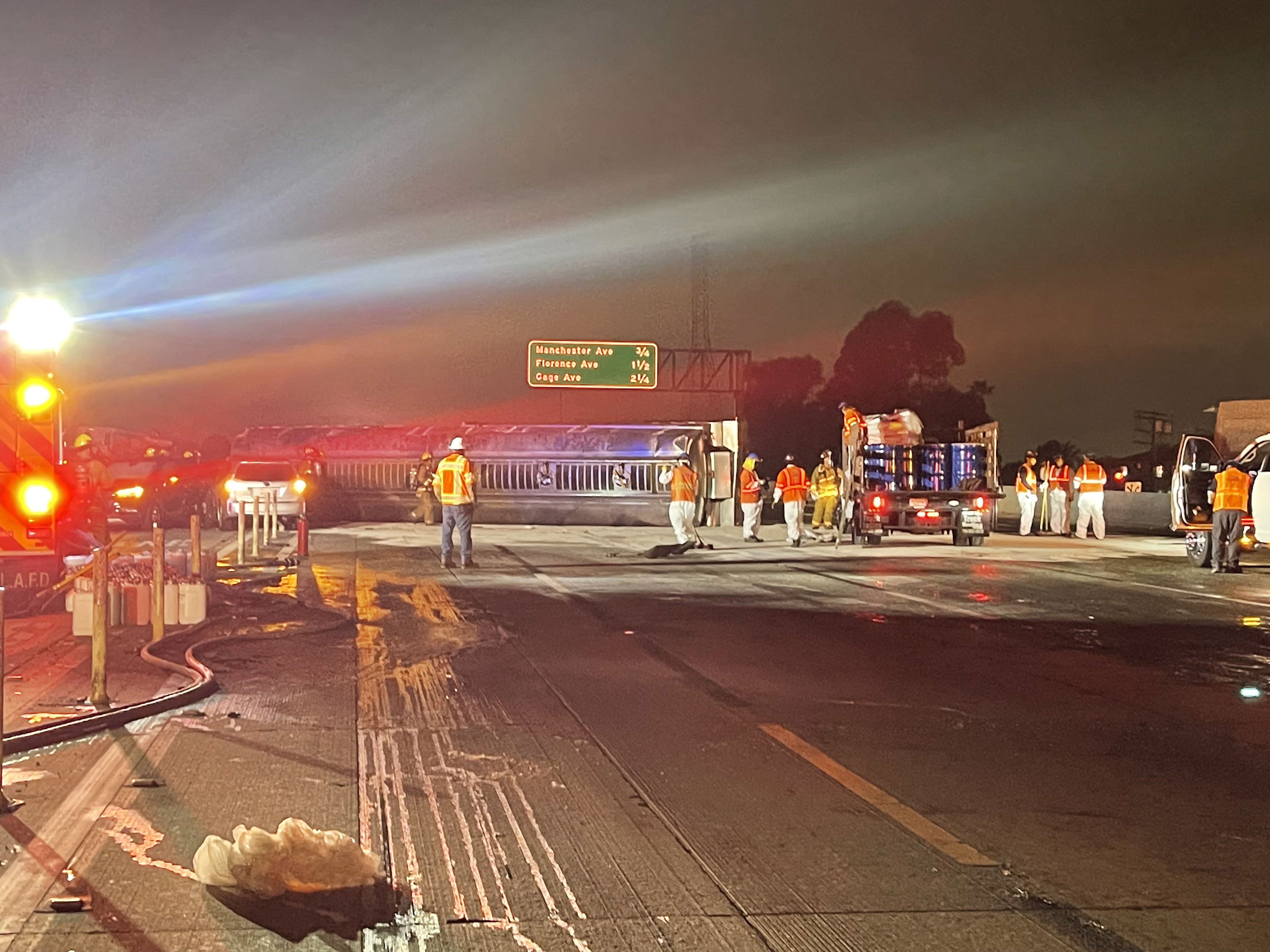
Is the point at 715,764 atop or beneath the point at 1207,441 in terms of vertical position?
beneath

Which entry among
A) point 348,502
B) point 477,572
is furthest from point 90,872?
point 348,502

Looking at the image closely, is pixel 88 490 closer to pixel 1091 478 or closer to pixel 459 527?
pixel 459 527

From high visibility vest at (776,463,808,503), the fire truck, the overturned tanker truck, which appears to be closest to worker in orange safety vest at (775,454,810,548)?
high visibility vest at (776,463,808,503)

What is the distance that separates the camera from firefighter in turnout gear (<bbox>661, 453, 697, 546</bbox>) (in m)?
22.6

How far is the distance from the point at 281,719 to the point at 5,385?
456 centimetres

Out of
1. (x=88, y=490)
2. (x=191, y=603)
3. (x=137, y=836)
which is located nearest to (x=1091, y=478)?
(x=88, y=490)

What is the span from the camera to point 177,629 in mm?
11820

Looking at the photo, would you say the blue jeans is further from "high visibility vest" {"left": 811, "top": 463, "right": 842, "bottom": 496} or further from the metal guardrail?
the metal guardrail

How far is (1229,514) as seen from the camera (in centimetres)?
1912

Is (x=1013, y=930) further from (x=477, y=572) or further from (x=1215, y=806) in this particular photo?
(x=477, y=572)

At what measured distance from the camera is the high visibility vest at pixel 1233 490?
18.8 metres

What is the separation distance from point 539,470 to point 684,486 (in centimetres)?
1300

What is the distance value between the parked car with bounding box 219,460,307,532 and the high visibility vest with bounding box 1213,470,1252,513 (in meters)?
17.9

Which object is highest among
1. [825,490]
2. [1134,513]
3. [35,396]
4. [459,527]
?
[35,396]
